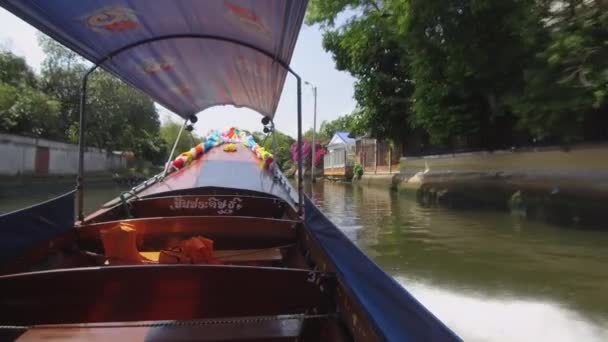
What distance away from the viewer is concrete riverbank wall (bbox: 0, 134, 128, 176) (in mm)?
16406

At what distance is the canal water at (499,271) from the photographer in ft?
12.4

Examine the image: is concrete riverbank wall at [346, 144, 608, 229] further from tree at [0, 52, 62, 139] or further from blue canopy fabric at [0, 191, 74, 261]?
tree at [0, 52, 62, 139]

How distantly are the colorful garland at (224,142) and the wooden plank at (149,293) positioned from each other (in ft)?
12.1

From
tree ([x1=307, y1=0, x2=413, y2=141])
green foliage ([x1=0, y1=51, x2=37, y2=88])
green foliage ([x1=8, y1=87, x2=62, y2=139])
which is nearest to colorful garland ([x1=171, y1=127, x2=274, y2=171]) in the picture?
tree ([x1=307, y1=0, x2=413, y2=141])

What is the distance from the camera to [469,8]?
960 cm

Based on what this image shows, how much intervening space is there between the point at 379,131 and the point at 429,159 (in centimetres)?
236

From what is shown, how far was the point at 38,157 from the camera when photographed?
18.7 m

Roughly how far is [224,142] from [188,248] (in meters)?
4.73

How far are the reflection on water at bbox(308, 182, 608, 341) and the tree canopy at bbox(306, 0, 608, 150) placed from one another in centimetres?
205

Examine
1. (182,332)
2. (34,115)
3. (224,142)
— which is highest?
(34,115)

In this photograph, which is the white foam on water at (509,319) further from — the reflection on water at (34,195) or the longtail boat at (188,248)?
the reflection on water at (34,195)

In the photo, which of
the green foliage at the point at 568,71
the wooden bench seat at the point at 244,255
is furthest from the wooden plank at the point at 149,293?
the green foliage at the point at 568,71

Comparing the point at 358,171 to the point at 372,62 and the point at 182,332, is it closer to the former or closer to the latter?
the point at 372,62

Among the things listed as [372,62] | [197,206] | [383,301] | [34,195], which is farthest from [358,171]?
[383,301]
